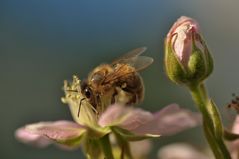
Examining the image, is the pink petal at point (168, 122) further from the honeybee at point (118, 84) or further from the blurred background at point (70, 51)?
the blurred background at point (70, 51)

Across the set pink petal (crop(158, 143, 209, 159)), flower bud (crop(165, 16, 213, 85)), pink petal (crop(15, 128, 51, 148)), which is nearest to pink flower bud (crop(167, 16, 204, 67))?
flower bud (crop(165, 16, 213, 85))

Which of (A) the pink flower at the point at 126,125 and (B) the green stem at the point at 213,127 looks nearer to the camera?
(B) the green stem at the point at 213,127

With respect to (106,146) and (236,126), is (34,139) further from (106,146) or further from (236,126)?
(236,126)

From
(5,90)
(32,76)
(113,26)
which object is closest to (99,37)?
(113,26)

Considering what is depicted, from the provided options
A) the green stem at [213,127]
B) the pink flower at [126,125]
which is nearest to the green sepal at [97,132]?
the pink flower at [126,125]

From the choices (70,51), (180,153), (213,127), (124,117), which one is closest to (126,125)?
(124,117)
